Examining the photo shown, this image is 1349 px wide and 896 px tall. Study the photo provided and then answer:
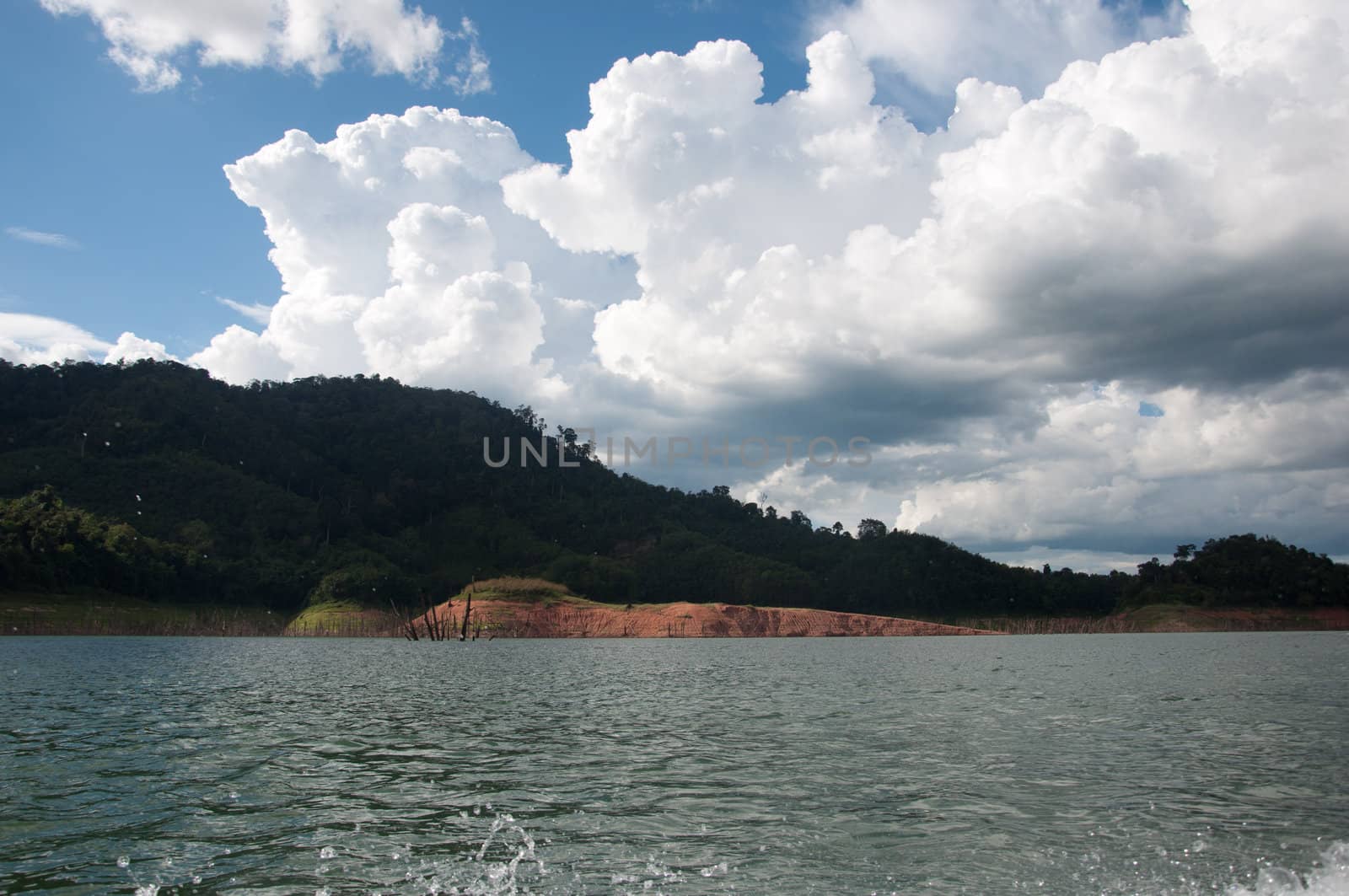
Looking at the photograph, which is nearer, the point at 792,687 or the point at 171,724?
the point at 171,724

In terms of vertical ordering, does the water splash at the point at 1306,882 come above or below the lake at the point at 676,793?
above

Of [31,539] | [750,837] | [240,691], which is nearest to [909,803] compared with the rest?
[750,837]

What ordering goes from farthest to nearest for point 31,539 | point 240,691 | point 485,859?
point 31,539 → point 240,691 → point 485,859

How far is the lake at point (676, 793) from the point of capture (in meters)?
16.1

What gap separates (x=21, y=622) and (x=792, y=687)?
174 m

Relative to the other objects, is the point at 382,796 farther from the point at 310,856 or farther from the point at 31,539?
the point at 31,539

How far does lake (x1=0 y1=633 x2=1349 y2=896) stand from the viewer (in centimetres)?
1608

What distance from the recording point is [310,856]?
55.8ft

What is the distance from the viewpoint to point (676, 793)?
22594 millimetres

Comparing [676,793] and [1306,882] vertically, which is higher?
[1306,882]

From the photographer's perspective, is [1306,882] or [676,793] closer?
[1306,882]

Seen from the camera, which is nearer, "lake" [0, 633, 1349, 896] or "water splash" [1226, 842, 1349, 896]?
"water splash" [1226, 842, 1349, 896]

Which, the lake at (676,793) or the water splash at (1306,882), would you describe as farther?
the lake at (676,793)

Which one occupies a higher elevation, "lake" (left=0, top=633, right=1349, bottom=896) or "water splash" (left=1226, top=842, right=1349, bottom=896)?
"water splash" (left=1226, top=842, right=1349, bottom=896)
